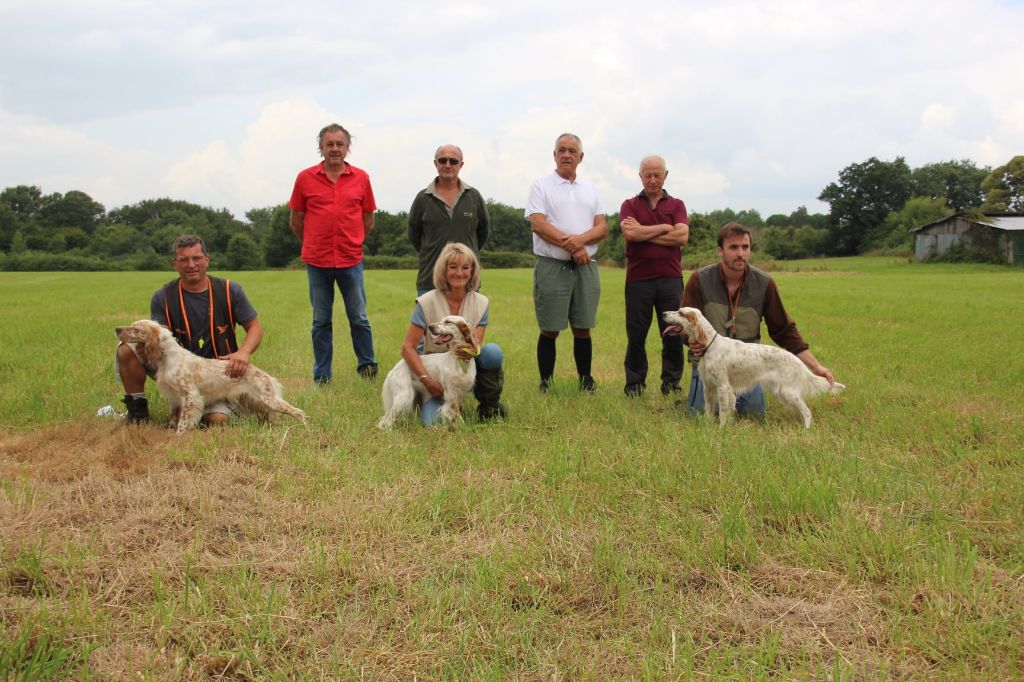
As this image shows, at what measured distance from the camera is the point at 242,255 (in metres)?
86.1

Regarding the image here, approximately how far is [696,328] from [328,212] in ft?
13.0

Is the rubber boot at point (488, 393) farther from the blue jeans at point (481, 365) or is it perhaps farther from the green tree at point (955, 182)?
the green tree at point (955, 182)

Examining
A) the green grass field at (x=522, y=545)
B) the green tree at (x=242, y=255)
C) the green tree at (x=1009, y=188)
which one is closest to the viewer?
the green grass field at (x=522, y=545)

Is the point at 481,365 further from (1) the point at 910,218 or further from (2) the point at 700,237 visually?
(1) the point at 910,218

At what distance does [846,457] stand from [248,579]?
3.67m

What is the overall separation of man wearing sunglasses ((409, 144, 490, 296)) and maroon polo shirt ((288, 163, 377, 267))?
0.75 meters

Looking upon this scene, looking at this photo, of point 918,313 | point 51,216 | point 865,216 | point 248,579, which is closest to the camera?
point 248,579

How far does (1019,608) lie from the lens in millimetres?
2795

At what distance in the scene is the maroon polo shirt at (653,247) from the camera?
6938 millimetres

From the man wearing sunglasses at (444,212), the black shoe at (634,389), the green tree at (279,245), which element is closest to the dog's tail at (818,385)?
the black shoe at (634,389)

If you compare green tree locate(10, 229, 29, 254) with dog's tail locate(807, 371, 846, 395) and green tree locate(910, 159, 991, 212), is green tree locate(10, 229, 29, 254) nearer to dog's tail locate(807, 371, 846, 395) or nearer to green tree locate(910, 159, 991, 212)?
dog's tail locate(807, 371, 846, 395)

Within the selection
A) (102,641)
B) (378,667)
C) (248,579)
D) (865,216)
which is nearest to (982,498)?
(378,667)

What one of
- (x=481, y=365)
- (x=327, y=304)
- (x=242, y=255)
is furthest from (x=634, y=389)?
(x=242, y=255)

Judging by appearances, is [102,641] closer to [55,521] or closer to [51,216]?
[55,521]
